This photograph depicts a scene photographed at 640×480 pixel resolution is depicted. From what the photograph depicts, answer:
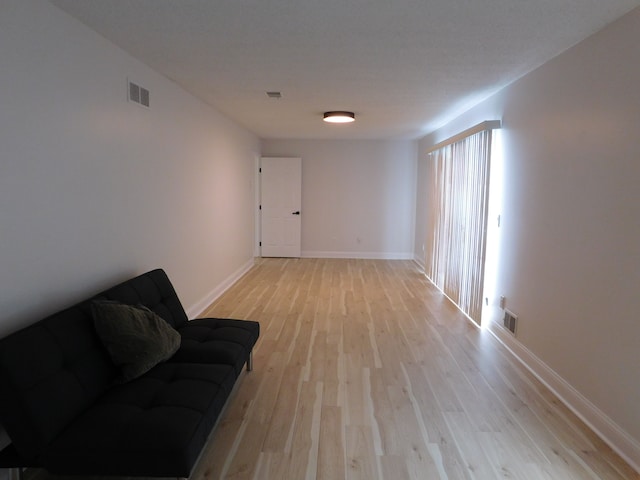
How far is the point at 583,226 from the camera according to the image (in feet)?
8.54

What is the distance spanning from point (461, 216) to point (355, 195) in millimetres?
3378

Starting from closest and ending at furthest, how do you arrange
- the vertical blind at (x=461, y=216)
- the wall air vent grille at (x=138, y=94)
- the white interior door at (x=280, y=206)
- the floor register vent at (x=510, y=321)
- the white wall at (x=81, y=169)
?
the white wall at (x=81, y=169) < the wall air vent grille at (x=138, y=94) < the floor register vent at (x=510, y=321) < the vertical blind at (x=461, y=216) < the white interior door at (x=280, y=206)

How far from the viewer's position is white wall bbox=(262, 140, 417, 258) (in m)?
Answer: 7.94

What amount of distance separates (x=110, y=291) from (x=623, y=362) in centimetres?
293

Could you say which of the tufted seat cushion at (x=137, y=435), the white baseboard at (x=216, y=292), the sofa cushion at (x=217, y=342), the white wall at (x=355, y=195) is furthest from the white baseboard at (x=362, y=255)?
the tufted seat cushion at (x=137, y=435)

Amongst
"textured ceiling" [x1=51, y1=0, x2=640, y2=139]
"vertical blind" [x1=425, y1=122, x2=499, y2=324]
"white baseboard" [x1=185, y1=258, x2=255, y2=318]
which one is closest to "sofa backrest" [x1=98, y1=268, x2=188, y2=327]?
"white baseboard" [x1=185, y1=258, x2=255, y2=318]

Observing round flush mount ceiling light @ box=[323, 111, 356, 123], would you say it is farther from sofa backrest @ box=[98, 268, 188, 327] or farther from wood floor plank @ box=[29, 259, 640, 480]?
sofa backrest @ box=[98, 268, 188, 327]

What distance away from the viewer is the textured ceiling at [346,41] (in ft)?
7.09

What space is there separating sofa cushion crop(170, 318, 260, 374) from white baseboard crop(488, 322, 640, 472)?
7.01 feet

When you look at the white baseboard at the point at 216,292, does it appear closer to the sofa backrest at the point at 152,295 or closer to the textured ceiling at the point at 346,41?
the sofa backrest at the point at 152,295

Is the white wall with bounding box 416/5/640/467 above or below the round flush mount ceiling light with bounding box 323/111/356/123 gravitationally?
below

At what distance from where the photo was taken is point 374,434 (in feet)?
7.66

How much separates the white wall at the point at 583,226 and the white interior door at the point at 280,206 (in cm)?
486

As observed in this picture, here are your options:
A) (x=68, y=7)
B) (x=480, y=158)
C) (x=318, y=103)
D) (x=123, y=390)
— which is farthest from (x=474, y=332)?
(x=68, y=7)
